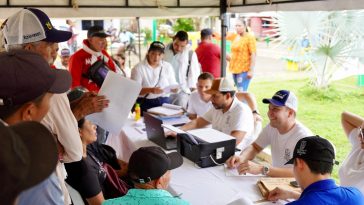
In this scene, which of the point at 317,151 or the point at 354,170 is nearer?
the point at 317,151

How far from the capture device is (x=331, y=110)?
6.87 meters

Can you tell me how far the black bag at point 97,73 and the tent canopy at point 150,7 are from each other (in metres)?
0.60

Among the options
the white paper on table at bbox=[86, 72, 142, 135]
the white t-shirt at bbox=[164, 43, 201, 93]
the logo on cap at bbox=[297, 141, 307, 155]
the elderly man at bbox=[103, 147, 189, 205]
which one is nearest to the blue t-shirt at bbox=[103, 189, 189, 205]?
the elderly man at bbox=[103, 147, 189, 205]

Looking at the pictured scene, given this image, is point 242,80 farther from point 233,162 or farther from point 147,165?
point 147,165

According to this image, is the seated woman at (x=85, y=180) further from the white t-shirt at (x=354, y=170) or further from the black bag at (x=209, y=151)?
the white t-shirt at (x=354, y=170)

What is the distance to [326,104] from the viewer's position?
7.28m

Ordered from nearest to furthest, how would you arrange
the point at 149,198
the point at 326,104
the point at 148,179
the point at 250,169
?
the point at 149,198, the point at 148,179, the point at 250,169, the point at 326,104

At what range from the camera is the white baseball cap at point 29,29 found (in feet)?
5.50

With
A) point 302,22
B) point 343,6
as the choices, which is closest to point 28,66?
point 343,6

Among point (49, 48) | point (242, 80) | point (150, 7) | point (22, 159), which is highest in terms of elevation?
point (150, 7)

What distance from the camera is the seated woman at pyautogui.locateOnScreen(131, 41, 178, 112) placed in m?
4.22

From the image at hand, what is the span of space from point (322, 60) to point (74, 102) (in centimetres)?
594

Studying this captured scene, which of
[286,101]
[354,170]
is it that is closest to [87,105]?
[286,101]

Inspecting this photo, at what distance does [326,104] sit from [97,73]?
512cm
